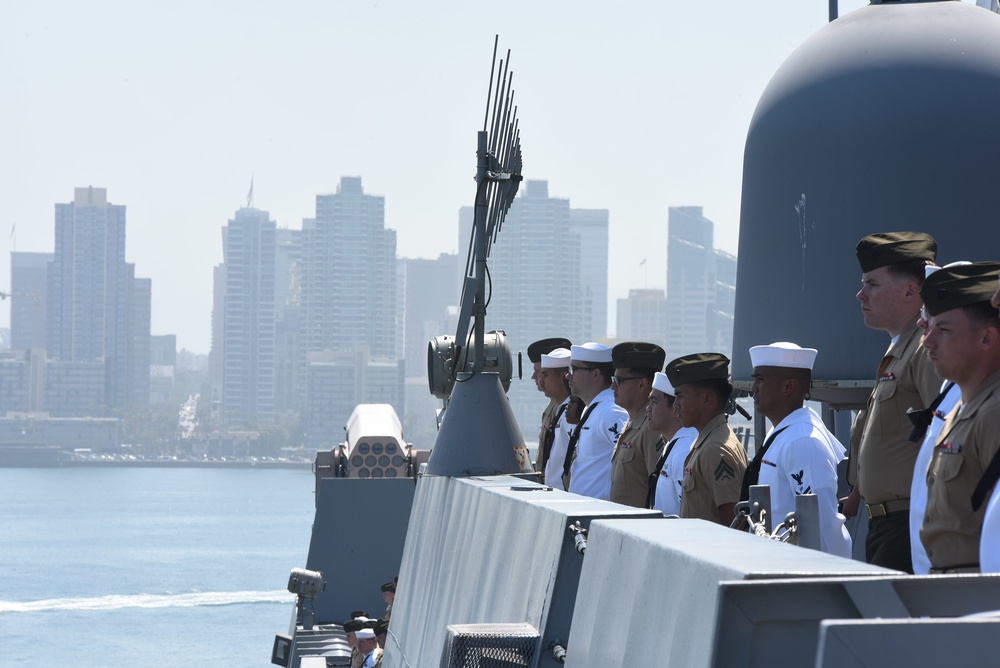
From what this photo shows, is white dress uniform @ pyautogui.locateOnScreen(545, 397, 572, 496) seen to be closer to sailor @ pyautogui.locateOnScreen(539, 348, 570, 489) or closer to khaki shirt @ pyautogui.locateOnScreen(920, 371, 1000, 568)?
sailor @ pyautogui.locateOnScreen(539, 348, 570, 489)

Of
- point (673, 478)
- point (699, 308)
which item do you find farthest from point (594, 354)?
point (699, 308)

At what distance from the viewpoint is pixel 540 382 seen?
8.52m

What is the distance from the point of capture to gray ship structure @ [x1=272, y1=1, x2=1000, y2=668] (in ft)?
6.33

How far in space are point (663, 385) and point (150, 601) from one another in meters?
70.8

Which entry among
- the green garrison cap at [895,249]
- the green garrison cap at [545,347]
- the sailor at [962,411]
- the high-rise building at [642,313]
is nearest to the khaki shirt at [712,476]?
the green garrison cap at [895,249]

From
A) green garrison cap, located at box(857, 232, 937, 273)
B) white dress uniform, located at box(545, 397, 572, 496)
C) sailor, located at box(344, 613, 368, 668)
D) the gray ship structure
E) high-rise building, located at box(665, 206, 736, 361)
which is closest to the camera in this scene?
the gray ship structure

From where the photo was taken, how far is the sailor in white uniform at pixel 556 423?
305 inches

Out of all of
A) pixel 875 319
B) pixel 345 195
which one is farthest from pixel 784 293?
pixel 345 195

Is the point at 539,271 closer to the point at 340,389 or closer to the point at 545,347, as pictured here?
the point at 340,389

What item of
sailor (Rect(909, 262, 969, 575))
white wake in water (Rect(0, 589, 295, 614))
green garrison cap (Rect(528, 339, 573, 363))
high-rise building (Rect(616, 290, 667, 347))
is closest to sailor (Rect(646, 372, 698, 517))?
sailor (Rect(909, 262, 969, 575))

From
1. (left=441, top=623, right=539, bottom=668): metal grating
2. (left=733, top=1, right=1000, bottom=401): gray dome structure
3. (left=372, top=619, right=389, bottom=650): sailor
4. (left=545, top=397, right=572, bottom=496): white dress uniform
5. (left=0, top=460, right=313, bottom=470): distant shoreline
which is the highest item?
(left=733, top=1, right=1000, bottom=401): gray dome structure

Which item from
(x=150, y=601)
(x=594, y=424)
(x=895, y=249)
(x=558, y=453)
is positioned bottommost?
(x=150, y=601)

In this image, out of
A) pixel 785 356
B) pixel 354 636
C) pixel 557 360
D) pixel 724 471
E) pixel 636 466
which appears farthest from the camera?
pixel 354 636

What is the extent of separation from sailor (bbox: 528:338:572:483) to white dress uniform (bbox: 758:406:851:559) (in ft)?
11.4
